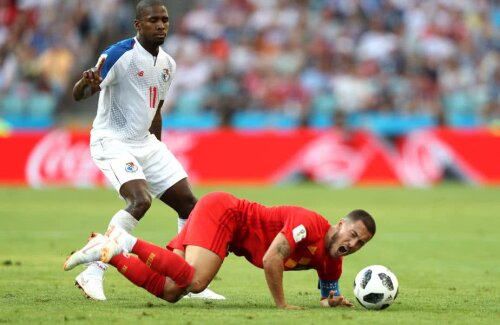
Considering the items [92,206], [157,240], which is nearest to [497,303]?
[157,240]

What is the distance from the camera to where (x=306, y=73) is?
2838 centimetres

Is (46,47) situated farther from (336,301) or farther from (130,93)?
(336,301)

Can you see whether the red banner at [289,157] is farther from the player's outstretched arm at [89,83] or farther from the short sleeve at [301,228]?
the short sleeve at [301,228]

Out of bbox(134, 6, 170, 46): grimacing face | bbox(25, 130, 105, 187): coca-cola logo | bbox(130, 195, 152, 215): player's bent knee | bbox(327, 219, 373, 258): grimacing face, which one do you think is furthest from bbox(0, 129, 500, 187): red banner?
bbox(327, 219, 373, 258): grimacing face

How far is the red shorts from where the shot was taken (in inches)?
346

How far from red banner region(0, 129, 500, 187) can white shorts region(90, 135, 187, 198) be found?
14639mm

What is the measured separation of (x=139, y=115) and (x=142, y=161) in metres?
0.46

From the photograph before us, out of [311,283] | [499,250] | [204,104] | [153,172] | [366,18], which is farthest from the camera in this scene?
[366,18]

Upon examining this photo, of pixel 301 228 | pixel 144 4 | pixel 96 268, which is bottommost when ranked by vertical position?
pixel 96 268

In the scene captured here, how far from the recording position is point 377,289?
865 centimetres

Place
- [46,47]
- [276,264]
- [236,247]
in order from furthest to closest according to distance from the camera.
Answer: [46,47], [236,247], [276,264]

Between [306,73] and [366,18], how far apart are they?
3.09m

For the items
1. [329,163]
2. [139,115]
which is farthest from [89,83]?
[329,163]

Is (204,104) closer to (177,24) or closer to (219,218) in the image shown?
(177,24)
